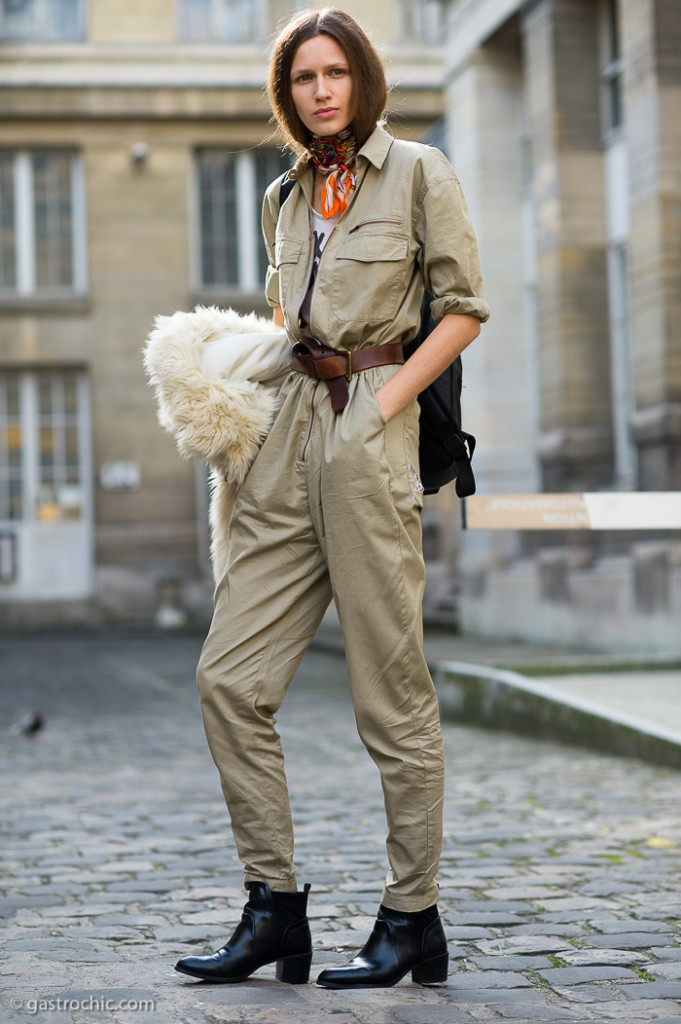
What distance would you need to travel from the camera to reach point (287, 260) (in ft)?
11.2

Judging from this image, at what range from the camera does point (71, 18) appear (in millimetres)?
24328

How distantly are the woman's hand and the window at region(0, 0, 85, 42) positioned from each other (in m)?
22.6

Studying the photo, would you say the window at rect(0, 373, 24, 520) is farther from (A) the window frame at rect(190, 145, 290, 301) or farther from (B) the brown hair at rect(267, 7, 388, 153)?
(B) the brown hair at rect(267, 7, 388, 153)

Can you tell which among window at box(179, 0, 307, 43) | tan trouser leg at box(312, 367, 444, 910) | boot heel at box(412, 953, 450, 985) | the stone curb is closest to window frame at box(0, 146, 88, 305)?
window at box(179, 0, 307, 43)

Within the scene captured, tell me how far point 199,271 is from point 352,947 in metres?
22.1

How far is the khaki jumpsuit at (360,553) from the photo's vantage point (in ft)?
10.7

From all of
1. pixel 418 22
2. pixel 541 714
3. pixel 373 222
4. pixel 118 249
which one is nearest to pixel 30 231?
pixel 118 249

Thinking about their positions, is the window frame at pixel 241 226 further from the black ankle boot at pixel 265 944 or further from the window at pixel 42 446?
the black ankle boot at pixel 265 944

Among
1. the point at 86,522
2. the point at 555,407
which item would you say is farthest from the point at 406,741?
the point at 86,522

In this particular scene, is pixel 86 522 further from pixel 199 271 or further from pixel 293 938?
pixel 293 938

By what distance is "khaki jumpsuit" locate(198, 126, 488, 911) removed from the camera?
10.7 feet

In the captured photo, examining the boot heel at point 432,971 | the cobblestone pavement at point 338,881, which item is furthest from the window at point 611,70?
the boot heel at point 432,971

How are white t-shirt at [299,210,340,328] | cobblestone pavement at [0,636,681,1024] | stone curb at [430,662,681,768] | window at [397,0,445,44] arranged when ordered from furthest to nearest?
window at [397,0,445,44] → stone curb at [430,662,681,768] → white t-shirt at [299,210,340,328] → cobblestone pavement at [0,636,681,1024]

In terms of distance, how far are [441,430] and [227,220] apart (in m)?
22.4
